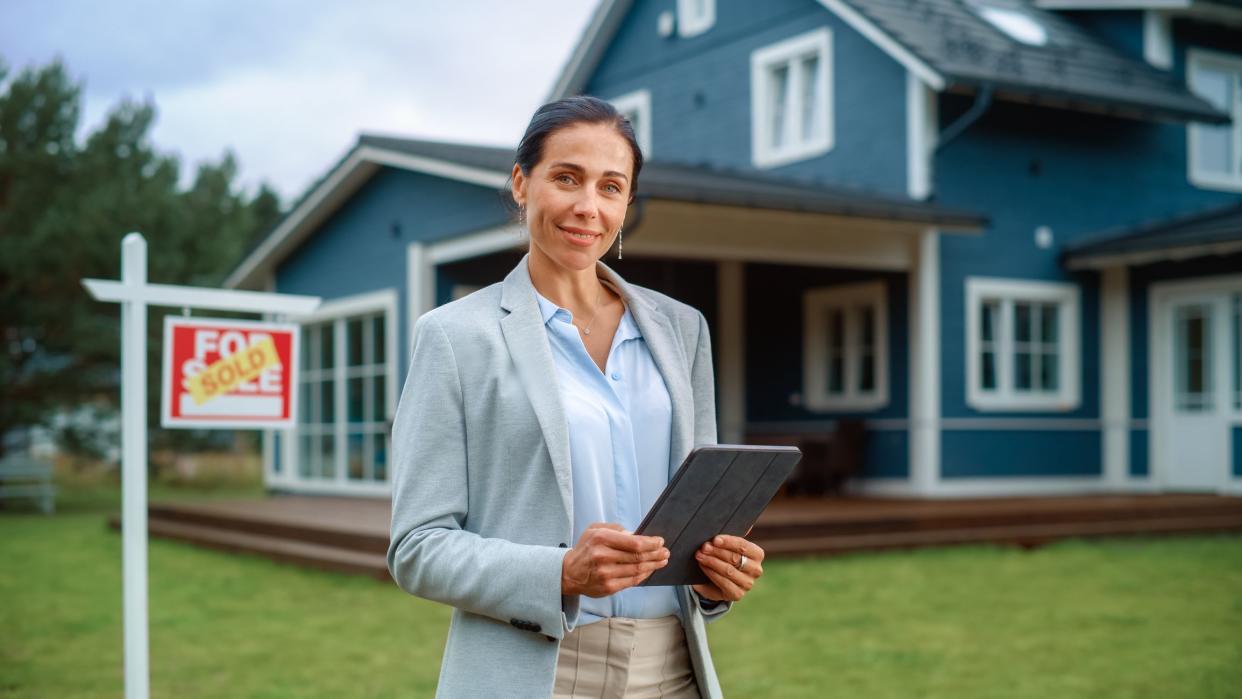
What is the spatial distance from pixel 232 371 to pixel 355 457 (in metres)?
9.33

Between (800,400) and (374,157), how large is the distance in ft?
16.8

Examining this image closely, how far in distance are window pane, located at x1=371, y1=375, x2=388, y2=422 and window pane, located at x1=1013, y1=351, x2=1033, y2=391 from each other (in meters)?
6.32

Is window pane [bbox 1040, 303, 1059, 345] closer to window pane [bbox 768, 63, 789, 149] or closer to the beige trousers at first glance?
window pane [bbox 768, 63, 789, 149]

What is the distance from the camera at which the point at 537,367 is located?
176 centimetres

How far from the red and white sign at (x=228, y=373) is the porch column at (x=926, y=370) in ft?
27.7

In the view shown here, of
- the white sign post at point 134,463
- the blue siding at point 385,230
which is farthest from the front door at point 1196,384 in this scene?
the white sign post at point 134,463

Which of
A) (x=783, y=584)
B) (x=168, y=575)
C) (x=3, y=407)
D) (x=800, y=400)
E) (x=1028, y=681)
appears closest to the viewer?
(x=1028, y=681)

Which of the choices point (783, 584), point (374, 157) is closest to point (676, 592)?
point (783, 584)

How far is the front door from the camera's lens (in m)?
13.0

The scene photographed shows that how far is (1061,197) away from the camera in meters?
13.5

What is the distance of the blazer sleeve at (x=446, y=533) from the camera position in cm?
167

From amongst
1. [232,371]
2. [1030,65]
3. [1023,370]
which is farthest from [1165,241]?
[232,371]

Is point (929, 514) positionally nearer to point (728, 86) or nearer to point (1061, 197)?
point (1061, 197)

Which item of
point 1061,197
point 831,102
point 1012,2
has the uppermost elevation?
point 1012,2
